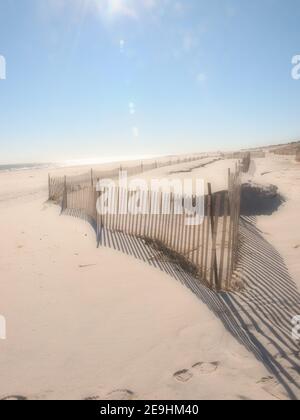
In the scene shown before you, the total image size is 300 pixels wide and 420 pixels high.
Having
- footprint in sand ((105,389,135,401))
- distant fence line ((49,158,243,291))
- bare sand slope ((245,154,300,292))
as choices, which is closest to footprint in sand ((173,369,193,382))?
footprint in sand ((105,389,135,401))

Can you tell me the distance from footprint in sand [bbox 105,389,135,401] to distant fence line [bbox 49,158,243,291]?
10.1 ft

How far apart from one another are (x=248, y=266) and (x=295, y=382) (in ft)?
13.8

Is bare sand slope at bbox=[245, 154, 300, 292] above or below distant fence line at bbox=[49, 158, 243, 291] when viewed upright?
below

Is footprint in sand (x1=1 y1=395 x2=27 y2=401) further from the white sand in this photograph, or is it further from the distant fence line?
the distant fence line

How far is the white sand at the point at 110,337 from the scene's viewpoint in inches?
132

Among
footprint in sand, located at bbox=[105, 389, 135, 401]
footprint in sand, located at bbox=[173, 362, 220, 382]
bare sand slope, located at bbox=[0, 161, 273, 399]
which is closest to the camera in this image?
footprint in sand, located at bbox=[105, 389, 135, 401]

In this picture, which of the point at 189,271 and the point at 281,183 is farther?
the point at 281,183

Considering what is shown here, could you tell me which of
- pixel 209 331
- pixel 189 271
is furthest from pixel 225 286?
pixel 209 331

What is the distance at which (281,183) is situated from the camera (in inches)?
817

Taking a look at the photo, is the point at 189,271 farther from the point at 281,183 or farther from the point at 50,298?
the point at 281,183

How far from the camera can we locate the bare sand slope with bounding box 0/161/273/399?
336 centimetres

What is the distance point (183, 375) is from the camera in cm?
350

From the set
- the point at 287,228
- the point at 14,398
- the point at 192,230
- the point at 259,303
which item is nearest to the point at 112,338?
the point at 14,398

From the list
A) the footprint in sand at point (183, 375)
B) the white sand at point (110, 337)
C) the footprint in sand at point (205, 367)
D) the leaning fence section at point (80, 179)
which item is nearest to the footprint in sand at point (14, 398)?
the white sand at point (110, 337)
